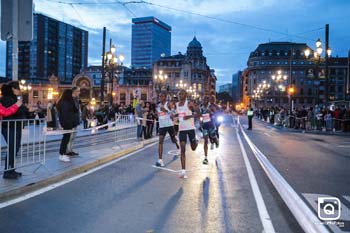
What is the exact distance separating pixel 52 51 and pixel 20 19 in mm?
95582

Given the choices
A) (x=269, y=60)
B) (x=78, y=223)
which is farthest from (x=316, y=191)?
(x=269, y=60)

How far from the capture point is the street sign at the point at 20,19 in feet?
25.7

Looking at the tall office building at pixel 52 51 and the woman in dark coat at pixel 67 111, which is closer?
the woman in dark coat at pixel 67 111

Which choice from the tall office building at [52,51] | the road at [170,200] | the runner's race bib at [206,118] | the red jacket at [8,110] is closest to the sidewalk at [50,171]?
the road at [170,200]

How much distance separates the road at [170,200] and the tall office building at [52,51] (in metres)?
71.5

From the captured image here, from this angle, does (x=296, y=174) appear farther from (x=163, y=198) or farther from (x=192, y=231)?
(x=192, y=231)

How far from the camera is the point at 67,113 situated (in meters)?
10.2

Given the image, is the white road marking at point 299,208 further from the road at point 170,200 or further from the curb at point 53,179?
the curb at point 53,179

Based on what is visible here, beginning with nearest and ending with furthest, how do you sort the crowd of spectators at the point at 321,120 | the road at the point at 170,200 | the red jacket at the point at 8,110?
1. the road at the point at 170,200
2. the red jacket at the point at 8,110
3. the crowd of spectators at the point at 321,120

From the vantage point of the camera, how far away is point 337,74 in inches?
5522

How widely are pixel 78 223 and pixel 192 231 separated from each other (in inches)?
61.9

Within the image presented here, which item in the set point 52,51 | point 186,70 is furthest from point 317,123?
point 186,70

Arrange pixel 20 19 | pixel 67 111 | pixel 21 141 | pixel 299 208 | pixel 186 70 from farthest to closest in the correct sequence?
pixel 186 70
pixel 67 111
pixel 21 141
pixel 20 19
pixel 299 208

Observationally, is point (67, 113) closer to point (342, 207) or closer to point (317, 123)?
point (342, 207)
